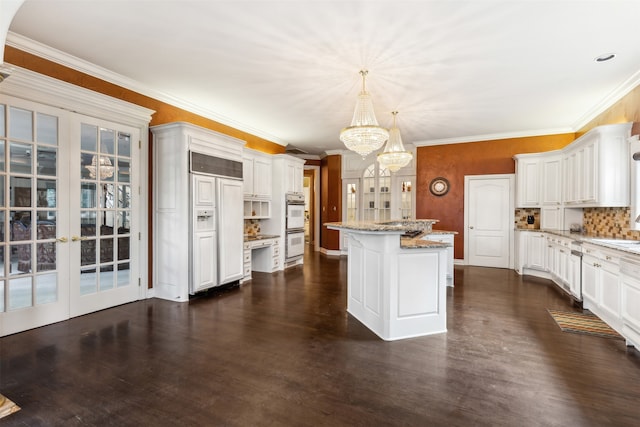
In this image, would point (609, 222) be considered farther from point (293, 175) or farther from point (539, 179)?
point (293, 175)

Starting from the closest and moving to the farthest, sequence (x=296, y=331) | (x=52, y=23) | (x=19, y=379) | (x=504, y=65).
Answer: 1. (x=19, y=379)
2. (x=52, y=23)
3. (x=296, y=331)
4. (x=504, y=65)

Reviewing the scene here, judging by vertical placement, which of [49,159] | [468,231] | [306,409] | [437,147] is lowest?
[306,409]

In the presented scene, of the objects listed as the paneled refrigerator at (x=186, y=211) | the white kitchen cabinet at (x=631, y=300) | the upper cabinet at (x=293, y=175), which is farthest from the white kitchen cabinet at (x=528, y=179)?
the paneled refrigerator at (x=186, y=211)

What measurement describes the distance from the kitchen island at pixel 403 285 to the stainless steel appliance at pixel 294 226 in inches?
140

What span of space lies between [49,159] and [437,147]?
7116 millimetres

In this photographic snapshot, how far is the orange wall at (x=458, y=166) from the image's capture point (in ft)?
22.3

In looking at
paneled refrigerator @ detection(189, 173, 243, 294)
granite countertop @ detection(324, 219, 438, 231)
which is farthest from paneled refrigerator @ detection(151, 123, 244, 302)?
granite countertop @ detection(324, 219, 438, 231)

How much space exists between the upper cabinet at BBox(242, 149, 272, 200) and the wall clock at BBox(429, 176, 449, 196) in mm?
3864

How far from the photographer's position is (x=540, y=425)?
6.14ft

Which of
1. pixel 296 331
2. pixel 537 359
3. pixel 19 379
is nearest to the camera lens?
pixel 19 379

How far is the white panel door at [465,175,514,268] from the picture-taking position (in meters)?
6.91

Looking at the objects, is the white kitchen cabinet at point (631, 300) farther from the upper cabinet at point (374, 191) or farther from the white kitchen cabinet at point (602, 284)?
the upper cabinet at point (374, 191)

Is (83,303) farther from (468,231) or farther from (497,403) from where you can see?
(468,231)

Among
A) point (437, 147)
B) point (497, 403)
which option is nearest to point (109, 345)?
point (497, 403)
